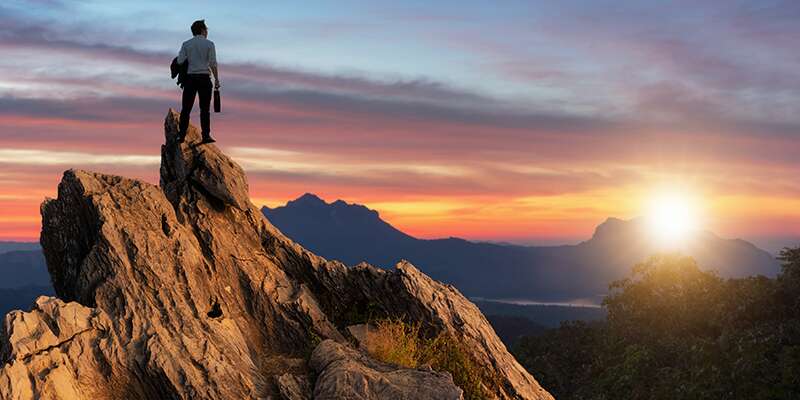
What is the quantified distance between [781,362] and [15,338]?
37.9 metres

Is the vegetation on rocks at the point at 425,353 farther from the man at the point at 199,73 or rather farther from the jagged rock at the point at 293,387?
the man at the point at 199,73

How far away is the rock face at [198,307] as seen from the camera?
16047 mm

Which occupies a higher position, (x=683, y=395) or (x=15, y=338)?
(x=15, y=338)

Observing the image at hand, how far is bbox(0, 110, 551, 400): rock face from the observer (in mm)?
16047

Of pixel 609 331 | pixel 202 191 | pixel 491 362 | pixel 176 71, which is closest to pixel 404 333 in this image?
pixel 491 362

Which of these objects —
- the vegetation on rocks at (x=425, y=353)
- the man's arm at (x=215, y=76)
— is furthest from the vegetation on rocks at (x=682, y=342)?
the man's arm at (x=215, y=76)

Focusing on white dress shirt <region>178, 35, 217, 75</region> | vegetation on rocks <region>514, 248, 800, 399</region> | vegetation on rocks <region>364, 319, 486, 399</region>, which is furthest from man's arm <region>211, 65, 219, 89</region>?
vegetation on rocks <region>514, 248, 800, 399</region>

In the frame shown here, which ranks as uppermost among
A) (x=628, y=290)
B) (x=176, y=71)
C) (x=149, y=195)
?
(x=176, y=71)

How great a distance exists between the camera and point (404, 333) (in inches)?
795

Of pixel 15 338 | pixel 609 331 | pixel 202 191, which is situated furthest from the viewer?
pixel 609 331

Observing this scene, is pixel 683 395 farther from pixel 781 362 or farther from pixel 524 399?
pixel 524 399

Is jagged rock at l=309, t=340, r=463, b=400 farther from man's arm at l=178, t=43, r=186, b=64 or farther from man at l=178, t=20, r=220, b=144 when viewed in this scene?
man's arm at l=178, t=43, r=186, b=64

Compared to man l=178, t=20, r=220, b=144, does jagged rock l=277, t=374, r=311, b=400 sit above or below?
below

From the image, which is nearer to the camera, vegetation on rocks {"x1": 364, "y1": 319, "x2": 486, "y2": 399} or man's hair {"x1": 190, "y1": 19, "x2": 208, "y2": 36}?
vegetation on rocks {"x1": 364, "y1": 319, "x2": 486, "y2": 399}
